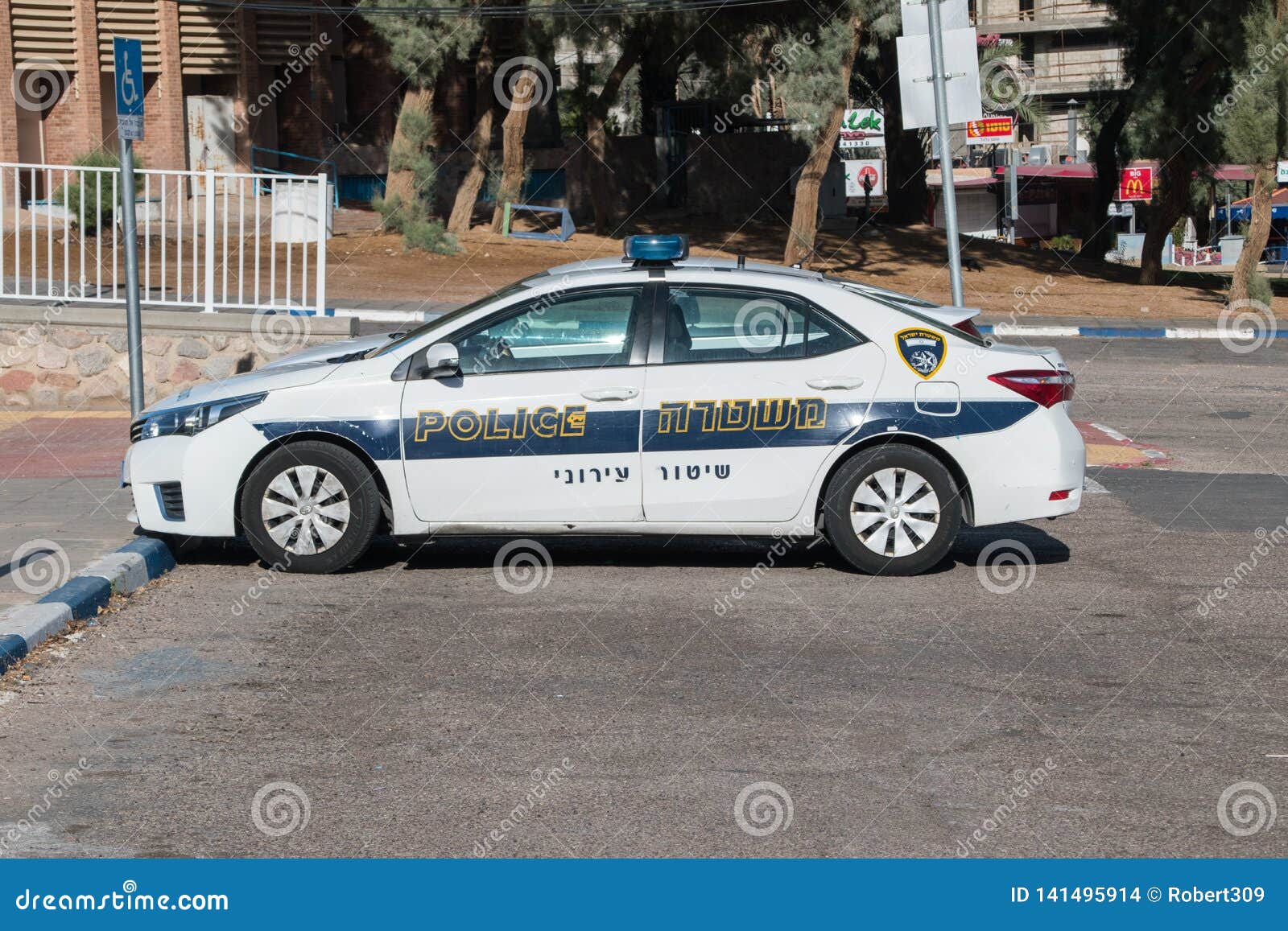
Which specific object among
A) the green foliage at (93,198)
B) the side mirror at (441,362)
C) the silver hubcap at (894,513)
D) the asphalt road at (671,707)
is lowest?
the asphalt road at (671,707)

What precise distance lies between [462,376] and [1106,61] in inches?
2632

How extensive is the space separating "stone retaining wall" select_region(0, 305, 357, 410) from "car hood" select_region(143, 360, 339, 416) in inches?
151

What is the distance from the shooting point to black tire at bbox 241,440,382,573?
7.92 metres

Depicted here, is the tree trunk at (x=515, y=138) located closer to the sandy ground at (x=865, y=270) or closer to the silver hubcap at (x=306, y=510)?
the sandy ground at (x=865, y=270)

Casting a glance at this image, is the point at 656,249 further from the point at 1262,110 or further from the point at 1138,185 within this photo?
the point at 1138,185

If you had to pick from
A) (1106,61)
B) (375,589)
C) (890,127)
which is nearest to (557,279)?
(375,589)

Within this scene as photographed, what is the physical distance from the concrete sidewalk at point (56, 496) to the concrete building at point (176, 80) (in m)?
19.7

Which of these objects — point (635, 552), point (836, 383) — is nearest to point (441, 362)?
point (635, 552)

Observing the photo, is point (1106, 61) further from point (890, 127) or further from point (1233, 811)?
point (1233, 811)

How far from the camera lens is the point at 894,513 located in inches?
318

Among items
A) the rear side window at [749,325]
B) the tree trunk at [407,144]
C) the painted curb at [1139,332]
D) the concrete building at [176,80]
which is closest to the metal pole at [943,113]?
the rear side window at [749,325]

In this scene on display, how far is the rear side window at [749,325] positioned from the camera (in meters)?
8.08

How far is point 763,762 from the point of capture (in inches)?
210

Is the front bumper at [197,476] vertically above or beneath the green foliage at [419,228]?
beneath
